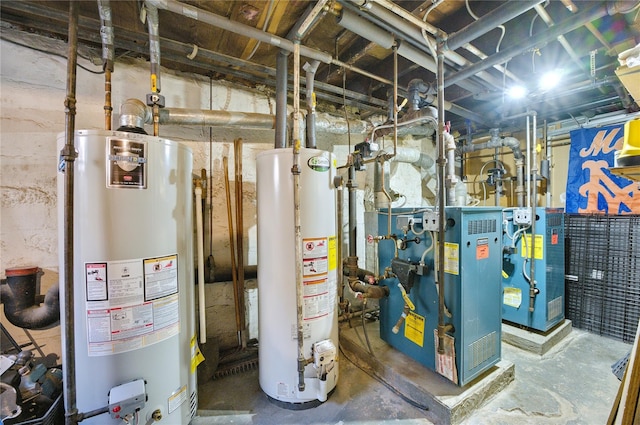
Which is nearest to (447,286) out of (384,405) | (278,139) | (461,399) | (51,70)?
(461,399)

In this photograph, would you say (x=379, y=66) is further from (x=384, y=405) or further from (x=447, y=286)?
(x=384, y=405)

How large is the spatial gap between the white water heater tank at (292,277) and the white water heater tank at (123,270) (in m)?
0.55

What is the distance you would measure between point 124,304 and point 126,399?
16.6 inches

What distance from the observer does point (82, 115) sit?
6.00ft

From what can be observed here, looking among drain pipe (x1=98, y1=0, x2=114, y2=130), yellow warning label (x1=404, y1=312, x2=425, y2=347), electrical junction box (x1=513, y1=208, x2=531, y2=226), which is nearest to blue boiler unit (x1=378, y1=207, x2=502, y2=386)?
yellow warning label (x1=404, y1=312, x2=425, y2=347)

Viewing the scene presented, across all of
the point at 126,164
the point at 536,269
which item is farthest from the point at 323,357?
the point at 536,269

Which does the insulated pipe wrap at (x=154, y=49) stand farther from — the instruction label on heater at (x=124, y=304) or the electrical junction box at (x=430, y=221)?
the electrical junction box at (x=430, y=221)

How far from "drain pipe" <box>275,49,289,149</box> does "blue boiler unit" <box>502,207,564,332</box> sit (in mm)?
2300

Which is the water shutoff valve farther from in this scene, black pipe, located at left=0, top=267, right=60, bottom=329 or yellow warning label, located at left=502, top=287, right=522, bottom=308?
yellow warning label, located at left=502, top=287, right=522, bottom=308

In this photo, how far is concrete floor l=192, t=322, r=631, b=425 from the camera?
1566 mm

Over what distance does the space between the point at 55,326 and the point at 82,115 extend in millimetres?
1465

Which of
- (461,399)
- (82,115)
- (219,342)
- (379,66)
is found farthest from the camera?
(379,66)

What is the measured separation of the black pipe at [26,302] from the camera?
1.48 meters

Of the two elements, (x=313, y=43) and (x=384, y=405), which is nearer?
(x=384, y=405)
